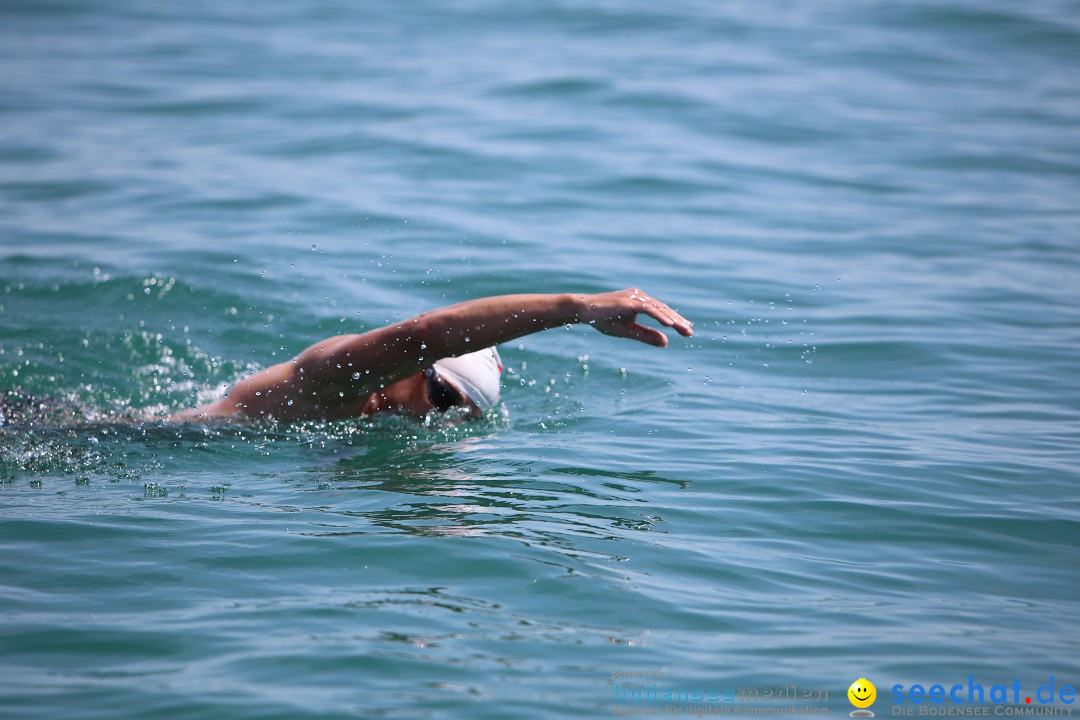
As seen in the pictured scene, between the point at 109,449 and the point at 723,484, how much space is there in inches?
121

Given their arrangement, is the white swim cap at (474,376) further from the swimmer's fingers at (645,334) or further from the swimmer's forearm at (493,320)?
the swimmer's fingers at (645,334)

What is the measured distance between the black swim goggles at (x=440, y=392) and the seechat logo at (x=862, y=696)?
2.86m

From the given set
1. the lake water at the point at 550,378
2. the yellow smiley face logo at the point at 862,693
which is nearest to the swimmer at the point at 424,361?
the lake water at the point at 550,378

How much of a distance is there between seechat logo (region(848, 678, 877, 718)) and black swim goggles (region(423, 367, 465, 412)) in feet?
9.38

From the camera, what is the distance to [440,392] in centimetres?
642

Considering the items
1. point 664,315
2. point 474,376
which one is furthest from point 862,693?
point 474,376

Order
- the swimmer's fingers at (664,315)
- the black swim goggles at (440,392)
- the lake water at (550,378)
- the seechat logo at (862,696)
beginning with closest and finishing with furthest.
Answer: the seechat logo at (862,696) → the lake water at (550,378) → the swimmer's fingers at (664,315) → the black swim goggles at (440,392)

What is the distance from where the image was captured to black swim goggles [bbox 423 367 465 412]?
251 inches

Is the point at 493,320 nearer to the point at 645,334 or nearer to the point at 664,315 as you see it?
the point at 645,334

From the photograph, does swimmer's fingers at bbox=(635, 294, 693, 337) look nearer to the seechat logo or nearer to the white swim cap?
the white swim cap

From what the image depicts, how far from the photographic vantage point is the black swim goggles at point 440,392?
6.38 meters

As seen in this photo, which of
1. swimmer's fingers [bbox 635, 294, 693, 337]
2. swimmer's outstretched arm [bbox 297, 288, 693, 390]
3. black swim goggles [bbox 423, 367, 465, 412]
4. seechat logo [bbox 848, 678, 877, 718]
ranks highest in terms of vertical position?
swimmer's fingers [bbox 635, 294, 693, 337]

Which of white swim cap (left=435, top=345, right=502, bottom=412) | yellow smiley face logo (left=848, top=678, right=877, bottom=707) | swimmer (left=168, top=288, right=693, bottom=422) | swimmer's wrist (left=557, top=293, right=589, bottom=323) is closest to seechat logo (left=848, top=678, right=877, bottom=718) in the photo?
yellow smiley face logo (left=848, top=678, right=877, bottom=707)

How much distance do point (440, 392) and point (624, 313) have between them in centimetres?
152
